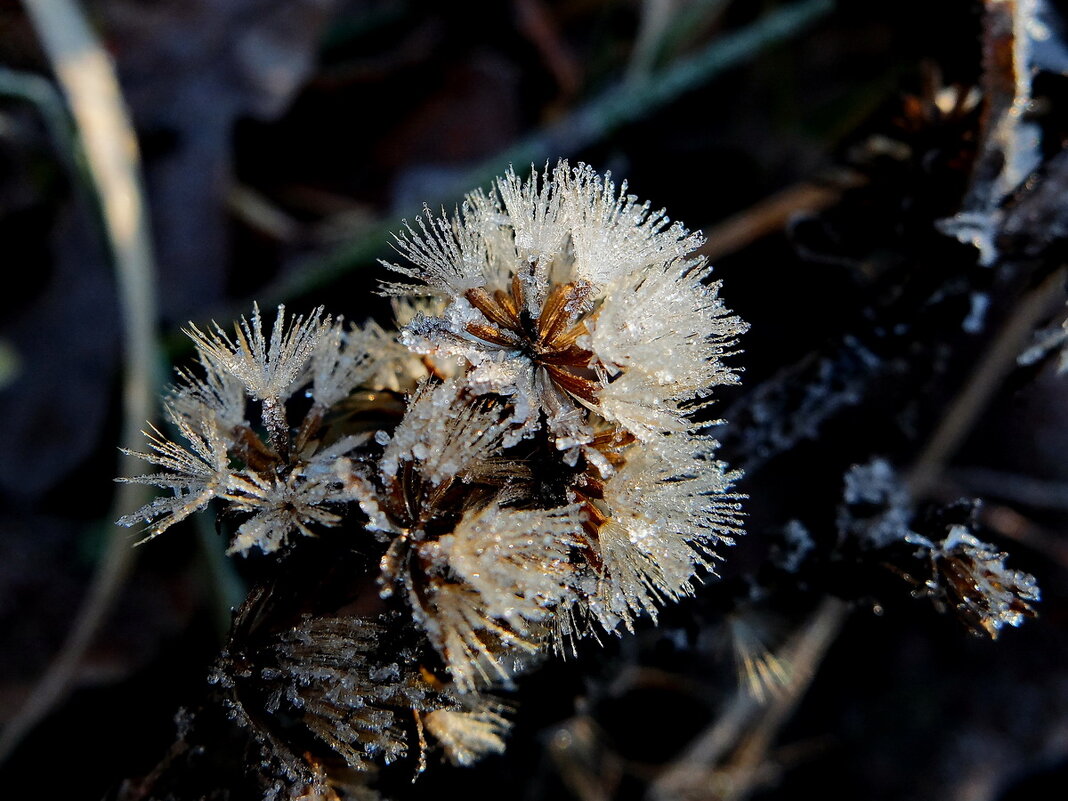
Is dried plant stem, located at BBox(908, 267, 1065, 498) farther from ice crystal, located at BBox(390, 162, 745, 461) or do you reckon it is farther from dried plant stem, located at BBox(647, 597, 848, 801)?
ice crystal, located at BBox(390, 162, 745, 461)

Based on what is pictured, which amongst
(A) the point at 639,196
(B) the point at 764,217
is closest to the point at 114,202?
(A) the point at 639,196

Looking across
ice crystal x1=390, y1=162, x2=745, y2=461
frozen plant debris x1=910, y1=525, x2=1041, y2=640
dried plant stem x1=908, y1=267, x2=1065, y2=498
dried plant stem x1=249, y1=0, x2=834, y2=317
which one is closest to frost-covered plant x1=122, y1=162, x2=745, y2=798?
ice crystal x1=390, y1=162, x2=745, y2=461

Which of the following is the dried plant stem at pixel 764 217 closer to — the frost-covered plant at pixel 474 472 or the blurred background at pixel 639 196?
the blurred background at pixel 639 196

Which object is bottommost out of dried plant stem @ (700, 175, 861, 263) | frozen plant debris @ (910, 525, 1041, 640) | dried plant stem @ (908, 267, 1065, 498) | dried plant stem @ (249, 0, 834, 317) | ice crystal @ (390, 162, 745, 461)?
frozen plant debris @ (910, 525, 1041, 640)

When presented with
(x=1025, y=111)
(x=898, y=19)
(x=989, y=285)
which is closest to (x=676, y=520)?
(x=989, y=285)

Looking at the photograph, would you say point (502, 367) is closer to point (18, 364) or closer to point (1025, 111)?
point (1025, 111)

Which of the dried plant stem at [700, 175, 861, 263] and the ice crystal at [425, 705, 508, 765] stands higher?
the dried plant stem at [700, 175, 861, 263]

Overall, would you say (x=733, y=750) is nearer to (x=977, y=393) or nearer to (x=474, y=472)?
(x=977, y=393)
